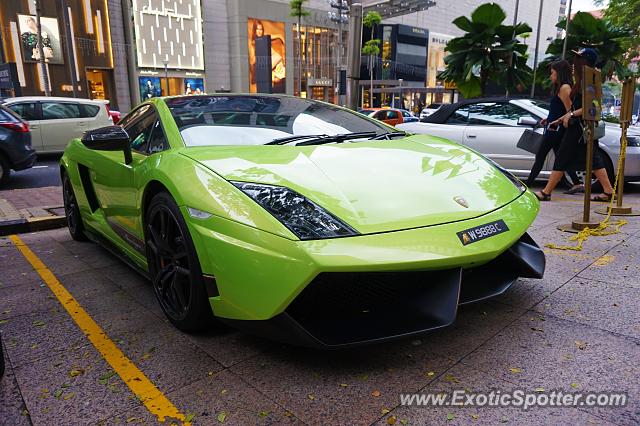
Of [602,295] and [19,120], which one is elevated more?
[19,120]

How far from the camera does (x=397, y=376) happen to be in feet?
6.75

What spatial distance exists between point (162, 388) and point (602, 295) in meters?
2.44

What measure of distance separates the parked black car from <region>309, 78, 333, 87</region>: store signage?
147ft

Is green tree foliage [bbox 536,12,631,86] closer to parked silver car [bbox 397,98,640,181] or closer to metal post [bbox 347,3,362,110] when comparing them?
parked silver car [bbox 397,98,640,181]

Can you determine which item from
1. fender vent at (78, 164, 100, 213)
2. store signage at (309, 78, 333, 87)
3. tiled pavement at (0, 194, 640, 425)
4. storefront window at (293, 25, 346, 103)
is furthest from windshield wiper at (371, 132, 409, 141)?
store signage at (309, 78, 333, 87)

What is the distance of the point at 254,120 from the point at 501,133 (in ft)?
15.5

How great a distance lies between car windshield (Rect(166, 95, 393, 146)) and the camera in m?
2.90

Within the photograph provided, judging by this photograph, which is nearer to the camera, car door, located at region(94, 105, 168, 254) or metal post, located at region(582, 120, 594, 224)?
car door, located at region(94, 105, 168, 254)

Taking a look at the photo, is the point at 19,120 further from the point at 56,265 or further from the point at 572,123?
the point at 572,123

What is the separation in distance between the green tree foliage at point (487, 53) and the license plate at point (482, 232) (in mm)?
10000

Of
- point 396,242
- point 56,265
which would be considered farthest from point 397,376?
point 56,265

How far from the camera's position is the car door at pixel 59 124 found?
11.0 m

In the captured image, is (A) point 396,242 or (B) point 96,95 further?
(B) point 96,95

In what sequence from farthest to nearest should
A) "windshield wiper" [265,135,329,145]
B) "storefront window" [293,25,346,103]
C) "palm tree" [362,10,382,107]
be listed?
"storefront window" [293,25,346,103] → "palm tree" [362,10,382,107] → "windshield wiper" [265,135,329,145]
